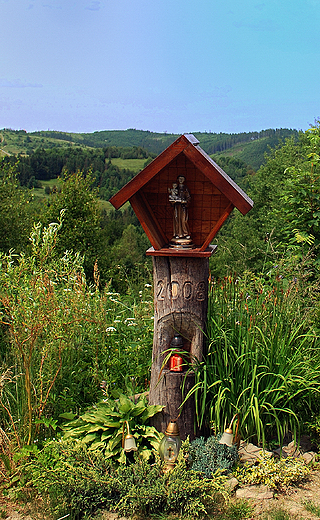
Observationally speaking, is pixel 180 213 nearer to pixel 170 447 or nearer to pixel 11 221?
pixel 170 447

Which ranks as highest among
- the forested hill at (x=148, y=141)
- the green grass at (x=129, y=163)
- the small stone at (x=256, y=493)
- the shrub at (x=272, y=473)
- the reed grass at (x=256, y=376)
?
the forested hill at (x=148, y=141)

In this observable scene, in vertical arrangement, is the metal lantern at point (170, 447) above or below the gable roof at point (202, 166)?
below

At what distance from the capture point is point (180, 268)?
440cm

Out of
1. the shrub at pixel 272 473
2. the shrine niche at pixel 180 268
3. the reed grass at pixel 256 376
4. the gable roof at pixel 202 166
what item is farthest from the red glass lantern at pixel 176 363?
the gable roof at pixel 202 166

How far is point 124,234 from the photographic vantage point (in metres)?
41.8

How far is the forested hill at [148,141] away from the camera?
63125mm

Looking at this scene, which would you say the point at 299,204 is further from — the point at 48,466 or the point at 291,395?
the point at 48,466

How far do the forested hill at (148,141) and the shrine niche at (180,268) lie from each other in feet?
176

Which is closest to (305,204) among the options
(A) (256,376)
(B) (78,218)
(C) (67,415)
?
(A) (256,376)

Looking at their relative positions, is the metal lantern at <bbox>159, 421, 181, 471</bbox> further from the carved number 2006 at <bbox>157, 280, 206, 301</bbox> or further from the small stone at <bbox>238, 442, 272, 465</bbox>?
the carved number 2006 at <bbox>157, 280, 206, 301</bbox>

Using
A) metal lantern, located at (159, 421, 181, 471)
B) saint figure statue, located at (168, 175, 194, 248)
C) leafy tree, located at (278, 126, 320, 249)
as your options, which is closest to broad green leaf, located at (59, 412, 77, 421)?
metal lantern, located at (159, 421, 181, 471)

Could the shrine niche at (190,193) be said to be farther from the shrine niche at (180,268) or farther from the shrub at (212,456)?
the shrub at (212,456)

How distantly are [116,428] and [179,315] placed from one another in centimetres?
120

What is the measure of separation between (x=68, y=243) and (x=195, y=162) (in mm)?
11143
